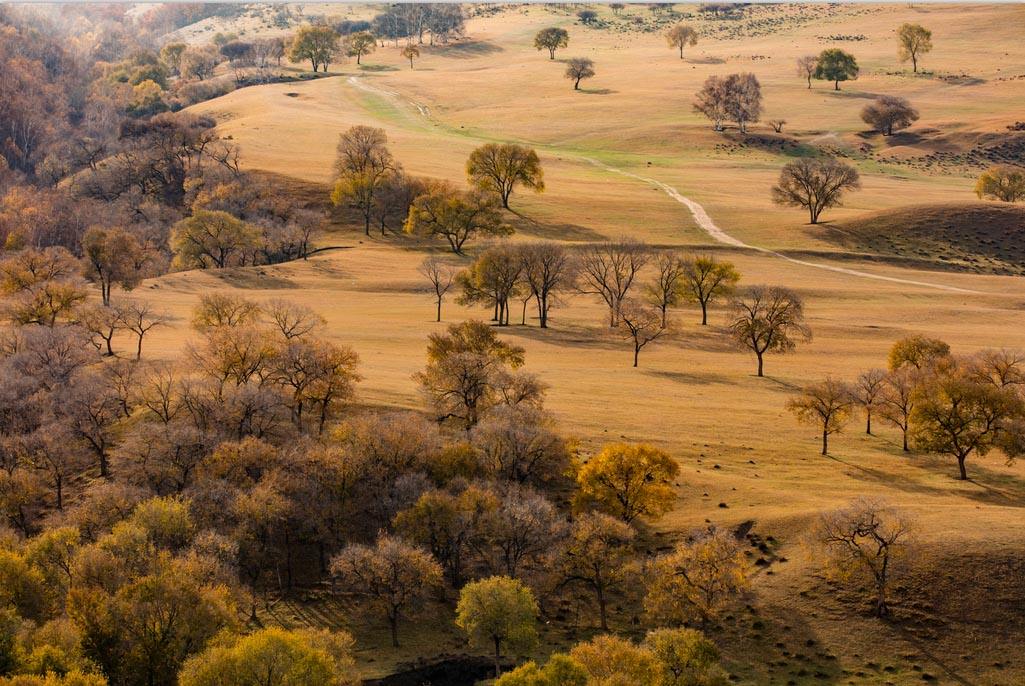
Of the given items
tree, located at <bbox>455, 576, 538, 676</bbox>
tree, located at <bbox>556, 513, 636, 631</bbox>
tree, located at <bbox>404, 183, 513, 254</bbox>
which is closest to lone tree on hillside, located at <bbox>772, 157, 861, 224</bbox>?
tree, located at <bbox>404, 183, 513, 254</bbox>

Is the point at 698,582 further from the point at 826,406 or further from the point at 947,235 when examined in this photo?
the point at 947,235

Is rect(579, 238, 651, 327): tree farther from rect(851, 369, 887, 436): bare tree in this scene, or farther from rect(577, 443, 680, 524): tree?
rect(577, 443, 680, 524): tree

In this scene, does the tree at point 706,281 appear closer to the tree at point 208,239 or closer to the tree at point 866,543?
the tree at point 866,543

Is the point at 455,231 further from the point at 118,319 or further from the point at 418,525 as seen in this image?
the point at 418,525

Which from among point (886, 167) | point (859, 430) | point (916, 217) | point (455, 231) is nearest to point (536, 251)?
point (455, 231)

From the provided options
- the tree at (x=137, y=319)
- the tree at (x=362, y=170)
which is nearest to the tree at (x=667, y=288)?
the tree at (x=362, y=170)
